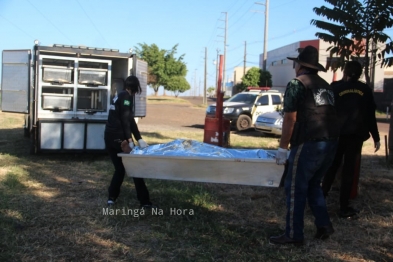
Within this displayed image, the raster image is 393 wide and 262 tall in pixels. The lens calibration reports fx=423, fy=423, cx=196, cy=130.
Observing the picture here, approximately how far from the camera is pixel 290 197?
4.11 meters

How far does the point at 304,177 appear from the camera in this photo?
403 centimetres

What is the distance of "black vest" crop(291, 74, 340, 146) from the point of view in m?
3.97

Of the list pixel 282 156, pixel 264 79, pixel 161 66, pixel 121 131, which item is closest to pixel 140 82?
pixel 121 131

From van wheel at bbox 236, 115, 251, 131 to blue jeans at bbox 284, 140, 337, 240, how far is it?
12.3 m

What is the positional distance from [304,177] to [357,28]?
Result: 325 cm

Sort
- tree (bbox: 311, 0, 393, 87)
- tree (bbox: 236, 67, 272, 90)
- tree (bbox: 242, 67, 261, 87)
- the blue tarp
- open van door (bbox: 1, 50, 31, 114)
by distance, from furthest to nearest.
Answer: tree (bbox: 242, 67, 261, 87) → tree (bbox: 236, 67, 272, 90) → open van door (bbox: 1, 50, 31, 114) → tree (bbox: 311, 0, 393, 87) → the blue tarp

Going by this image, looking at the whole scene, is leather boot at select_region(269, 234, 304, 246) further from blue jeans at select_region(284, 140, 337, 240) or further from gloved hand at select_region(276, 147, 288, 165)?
gloved hand at select_region(276, 147, 288, 165)

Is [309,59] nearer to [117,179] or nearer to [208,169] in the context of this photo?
[208,169]

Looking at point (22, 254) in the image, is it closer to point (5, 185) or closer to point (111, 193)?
point (111, 193)

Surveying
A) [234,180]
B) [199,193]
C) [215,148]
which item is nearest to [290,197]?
[234,180]

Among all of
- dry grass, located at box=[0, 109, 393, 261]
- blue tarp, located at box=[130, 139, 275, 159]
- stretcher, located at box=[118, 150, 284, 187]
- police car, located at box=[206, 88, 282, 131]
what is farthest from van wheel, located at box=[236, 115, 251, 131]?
stretcher, located at box=[118, 150, 284, 187]

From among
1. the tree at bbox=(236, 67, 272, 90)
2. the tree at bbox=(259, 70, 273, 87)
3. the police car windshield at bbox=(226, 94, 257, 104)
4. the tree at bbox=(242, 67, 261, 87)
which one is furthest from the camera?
the tree at bbox=(242, 67, 261, 87)

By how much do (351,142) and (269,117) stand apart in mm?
9387

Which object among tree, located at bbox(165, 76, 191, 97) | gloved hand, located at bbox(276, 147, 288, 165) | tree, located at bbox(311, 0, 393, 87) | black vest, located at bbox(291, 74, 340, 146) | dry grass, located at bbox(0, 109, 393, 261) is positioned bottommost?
dry grass, located at bbox(0, 109, 393, 261)
